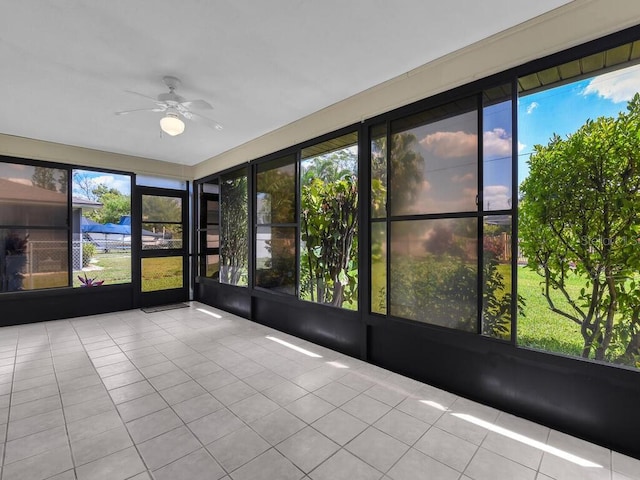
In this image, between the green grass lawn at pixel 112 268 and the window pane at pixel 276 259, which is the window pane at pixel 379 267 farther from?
the green grass lawn at pixel 112 268

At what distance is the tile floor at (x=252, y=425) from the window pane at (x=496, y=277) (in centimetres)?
67

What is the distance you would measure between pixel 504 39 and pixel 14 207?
22.3 feet

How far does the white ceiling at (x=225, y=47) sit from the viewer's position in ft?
6.74

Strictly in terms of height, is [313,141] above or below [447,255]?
above

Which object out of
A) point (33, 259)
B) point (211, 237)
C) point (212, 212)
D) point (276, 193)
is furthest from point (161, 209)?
point (276, 193)

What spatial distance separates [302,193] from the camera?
14.1 ft

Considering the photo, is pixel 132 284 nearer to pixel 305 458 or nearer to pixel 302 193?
pixel 302 193

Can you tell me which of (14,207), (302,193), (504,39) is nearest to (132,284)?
(14,207)

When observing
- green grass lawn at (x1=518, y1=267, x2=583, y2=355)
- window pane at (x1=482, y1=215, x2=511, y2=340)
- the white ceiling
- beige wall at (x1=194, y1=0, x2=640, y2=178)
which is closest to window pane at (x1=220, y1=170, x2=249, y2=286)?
the white ceiling

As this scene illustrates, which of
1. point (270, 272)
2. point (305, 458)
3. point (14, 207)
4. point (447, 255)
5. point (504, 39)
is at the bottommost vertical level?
point (305, 458)

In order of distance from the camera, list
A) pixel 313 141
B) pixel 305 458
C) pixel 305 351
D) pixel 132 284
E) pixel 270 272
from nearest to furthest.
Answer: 1. pixel 305 458
2. pixel 305 351
3. pixel 313 141
4. pixel 270 272
5. pixel 132 284

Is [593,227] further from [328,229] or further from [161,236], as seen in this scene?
[161,236]

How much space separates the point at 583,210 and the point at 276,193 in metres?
3.66

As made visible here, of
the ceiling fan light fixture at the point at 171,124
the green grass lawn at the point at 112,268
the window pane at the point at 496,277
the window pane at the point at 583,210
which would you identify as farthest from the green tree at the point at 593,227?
the green grass lawn at the point at 112,268
